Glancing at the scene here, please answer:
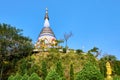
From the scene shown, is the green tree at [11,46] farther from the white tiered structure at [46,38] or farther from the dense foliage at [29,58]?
the white tiered structure at [46,38]

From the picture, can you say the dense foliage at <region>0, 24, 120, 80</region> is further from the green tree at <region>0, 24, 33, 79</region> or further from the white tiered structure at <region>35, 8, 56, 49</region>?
the white tiered structure at <region>35, 8, 56, 49</region>

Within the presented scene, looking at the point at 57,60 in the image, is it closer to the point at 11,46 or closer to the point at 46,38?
the point at 11,46

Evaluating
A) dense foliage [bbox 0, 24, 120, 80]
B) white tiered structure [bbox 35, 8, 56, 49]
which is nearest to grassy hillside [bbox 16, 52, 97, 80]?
dense foliage [bbox 0, 24, 120, 80]

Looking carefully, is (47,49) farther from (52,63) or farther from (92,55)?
(92,55)

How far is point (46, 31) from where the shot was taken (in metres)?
47.5

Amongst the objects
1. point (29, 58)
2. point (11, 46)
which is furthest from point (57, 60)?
point (11, 46)

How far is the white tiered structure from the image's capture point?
1664 inches

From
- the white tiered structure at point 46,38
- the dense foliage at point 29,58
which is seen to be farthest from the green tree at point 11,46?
the white tiered structure at point 46,38

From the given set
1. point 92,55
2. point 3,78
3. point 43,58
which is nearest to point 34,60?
point 43,58

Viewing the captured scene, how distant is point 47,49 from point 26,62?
4.68m

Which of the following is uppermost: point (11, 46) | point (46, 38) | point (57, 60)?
point (46, 38)

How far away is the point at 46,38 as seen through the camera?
4641 centimetres

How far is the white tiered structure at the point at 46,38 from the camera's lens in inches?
1664

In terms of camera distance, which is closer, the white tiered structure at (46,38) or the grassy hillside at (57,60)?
the grassy hillside at (57,60)
